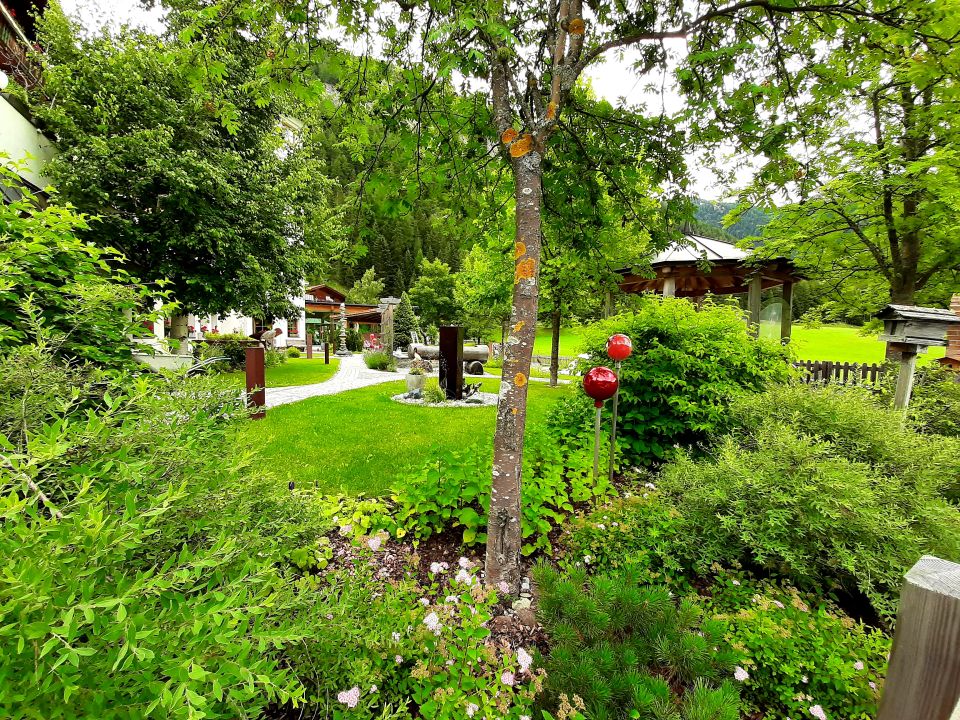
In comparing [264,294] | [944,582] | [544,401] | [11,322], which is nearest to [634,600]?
[944,582]

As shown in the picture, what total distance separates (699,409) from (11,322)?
20.4 ft

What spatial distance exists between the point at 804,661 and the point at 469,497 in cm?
214

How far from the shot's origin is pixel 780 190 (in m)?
3.15

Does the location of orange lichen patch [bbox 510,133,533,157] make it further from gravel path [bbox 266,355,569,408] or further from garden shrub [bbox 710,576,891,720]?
gravel path [bbox 266,355,569,408]

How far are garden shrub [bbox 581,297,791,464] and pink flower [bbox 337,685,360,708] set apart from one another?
4.12 meters

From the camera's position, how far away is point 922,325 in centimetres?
462

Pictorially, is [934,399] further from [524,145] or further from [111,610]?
[111,610]

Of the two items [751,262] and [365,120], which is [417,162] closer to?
[365,120]

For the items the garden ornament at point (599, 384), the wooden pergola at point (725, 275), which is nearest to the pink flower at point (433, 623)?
the garden ornament at point (599, 384)

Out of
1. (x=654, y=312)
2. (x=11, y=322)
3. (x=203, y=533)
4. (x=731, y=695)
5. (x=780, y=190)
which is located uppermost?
(x=780, y=190)

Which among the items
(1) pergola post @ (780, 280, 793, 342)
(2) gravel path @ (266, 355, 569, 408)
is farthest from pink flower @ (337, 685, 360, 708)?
(1) pergola post @ (780, 280, 793, 342)

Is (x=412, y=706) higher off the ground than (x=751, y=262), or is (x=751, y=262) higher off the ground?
(x=751, y=262)

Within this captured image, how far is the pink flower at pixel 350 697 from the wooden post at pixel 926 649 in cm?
164

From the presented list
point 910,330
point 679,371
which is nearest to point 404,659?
point 679,371
